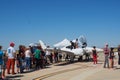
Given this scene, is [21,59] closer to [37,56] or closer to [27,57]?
[27,57]

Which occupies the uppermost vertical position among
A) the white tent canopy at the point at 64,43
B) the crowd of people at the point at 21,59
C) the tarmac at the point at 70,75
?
the white tent canopy at the point at 64,43

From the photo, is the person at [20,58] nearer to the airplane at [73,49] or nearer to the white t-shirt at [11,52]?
the white t-shirt at [11,52]

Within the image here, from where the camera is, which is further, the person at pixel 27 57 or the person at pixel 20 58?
the person at pixel 27 57

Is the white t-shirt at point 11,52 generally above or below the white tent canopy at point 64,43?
below

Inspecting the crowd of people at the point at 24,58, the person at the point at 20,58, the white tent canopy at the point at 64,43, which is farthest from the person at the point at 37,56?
the white tent canopy at the point at 64,43

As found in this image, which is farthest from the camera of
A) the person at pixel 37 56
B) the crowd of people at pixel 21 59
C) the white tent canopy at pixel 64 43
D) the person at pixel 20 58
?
the white tent canopy at pixel 64 43

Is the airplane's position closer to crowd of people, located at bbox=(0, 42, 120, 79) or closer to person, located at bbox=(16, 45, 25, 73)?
crowd of people, located at bbox=(0, 42, 120, 79)

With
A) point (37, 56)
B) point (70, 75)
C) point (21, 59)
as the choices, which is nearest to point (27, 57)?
point (21, 59)

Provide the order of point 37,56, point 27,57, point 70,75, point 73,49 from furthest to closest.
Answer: point 73,49
point 37,56
point 27,57
point 70,75

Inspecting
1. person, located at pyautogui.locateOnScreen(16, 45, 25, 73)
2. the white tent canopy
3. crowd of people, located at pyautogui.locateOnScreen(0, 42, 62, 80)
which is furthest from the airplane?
person, located at pyautogui.locateOnScreen(16, 45, 25, 73)

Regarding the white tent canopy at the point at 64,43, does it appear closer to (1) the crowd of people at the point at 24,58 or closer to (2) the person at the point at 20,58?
(1) the crowd of people at the point at 24,58

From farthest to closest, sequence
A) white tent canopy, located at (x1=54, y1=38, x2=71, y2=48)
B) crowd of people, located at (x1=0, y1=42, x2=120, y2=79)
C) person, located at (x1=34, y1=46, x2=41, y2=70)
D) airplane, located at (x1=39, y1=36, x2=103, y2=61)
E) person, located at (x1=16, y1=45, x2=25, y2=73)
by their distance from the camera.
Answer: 1. white tent canopy, located at (x1=54, y1=38, x2=71, y2=48)
2. airplane, located at (x1=39, y1=36, x2=103, y2=61)
3. person, located at (x1=34, y1=46, x2=41, y2=70)
4. person, located at (x1=16, y1=45, x2=25, y2=73)
5. crowd of people, located at (x1=0, y1=42, x2=120, y2=79)

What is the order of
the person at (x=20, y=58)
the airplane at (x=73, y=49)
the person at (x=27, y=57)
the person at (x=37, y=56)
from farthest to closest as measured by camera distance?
the airplane at (x=73, y=49)
the person at (x=37, y=56)
the person at (x=27, y=57)
the person at (x=20, y=58)

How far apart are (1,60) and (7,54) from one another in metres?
2.57
